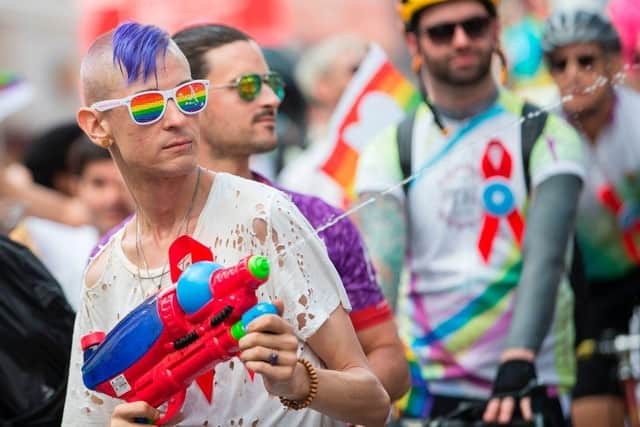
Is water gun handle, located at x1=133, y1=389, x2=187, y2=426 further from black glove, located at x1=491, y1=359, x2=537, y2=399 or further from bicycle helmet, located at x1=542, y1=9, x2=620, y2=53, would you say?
bicycle helmet, located at x1=542, y1=9, x2=620, y2=53

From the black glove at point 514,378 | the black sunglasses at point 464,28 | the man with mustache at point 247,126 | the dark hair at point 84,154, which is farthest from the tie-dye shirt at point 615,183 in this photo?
the dark hair at point 84,154

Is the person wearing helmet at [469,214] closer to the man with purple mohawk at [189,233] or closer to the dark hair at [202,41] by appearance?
the dark hair at [202,41]

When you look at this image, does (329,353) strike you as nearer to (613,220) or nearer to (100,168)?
(613,220)

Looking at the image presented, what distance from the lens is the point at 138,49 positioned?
13.2ft

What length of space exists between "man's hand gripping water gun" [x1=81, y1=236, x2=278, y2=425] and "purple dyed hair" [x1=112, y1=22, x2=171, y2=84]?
0.46 meters

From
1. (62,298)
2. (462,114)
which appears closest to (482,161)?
(462,114)

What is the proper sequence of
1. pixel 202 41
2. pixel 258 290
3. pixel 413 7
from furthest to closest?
1. pixel 413 7
2. pixel 202 41
3. pixel 258 290

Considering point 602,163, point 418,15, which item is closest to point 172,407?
point 418,15

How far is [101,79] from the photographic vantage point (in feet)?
13.5

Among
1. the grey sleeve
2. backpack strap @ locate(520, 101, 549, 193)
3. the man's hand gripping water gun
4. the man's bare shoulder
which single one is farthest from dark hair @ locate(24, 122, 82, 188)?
the man's hand gripping water gun

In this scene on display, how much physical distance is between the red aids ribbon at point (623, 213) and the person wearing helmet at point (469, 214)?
704 millimetres

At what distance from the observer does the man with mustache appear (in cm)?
484

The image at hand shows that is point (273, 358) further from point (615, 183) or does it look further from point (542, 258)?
point (615, 183)

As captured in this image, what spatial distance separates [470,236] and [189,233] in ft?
6.68
